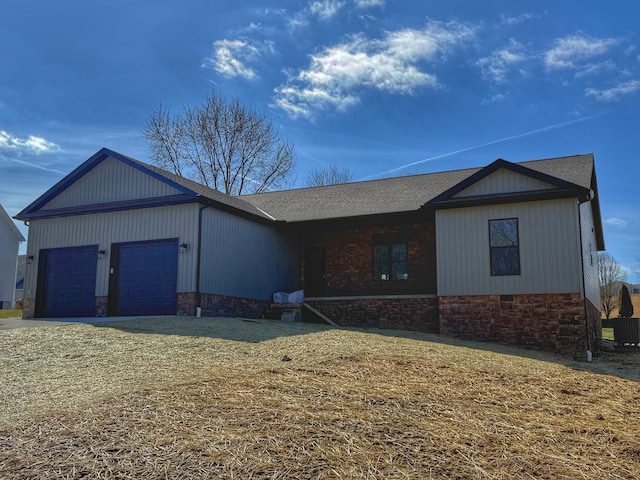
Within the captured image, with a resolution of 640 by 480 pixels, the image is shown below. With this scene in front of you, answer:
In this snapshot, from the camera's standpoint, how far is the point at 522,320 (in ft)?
48.9

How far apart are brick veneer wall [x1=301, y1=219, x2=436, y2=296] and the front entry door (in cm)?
14

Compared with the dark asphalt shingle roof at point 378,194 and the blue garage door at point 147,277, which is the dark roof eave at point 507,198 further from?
the blue garage door at point 147,277

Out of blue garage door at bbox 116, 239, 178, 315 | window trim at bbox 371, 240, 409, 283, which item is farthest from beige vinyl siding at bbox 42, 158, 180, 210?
window trim at bbox 371, 240, 409, 283

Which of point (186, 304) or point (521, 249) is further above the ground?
point (521, 249)

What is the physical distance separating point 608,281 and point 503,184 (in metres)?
33.6

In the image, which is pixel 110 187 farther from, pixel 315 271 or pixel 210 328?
pixel 210 328

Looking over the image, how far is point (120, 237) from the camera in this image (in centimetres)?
1714

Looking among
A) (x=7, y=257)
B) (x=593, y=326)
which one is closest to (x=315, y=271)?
(x=593, y=326)

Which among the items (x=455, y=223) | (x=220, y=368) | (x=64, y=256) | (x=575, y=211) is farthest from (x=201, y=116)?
(x=220, y=368)

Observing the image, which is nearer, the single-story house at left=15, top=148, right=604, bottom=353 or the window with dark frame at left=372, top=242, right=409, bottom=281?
the single-story house at left=15, top=148, right=604, bottom=353

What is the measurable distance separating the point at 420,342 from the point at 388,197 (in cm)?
796

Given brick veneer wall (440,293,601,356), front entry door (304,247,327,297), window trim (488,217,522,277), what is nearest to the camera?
brick veneer wall (440,293,601,356)

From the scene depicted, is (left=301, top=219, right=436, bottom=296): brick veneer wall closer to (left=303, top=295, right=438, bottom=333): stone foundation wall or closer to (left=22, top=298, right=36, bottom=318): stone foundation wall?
(left=303, top=295, right=438, bottom=333): stone foundation wall

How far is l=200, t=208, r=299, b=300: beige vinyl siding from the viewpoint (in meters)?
16.3
